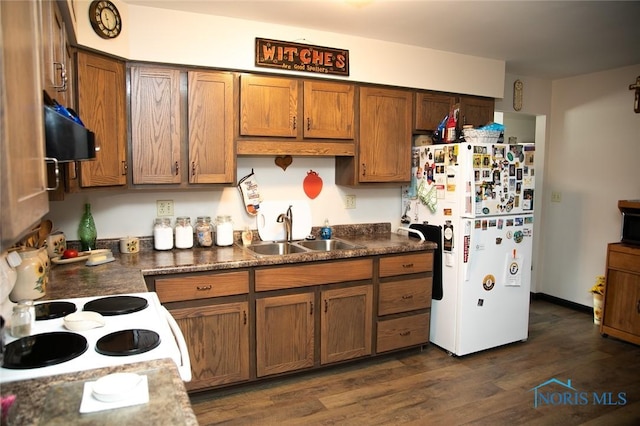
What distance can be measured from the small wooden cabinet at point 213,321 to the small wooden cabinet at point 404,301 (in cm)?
101

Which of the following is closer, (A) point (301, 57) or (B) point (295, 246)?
(A) point (301, 57)

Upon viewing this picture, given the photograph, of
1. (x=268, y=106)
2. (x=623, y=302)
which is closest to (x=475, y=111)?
(x=268, y=106)

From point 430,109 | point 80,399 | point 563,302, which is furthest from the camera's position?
point 563,302

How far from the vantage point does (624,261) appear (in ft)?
11.7

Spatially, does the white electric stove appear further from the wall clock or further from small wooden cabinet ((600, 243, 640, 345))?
small wooden cabinet ((600, 243, 640, 345))

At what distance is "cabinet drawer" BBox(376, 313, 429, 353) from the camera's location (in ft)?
10.4

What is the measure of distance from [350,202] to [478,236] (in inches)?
40.9

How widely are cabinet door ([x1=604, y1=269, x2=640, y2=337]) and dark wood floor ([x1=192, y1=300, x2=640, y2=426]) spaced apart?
0.18 metres

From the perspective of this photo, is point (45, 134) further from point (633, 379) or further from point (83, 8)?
point (633, 379)

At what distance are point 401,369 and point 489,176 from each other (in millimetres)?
1536

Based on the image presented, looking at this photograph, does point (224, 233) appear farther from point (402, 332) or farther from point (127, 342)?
point (127, 342)

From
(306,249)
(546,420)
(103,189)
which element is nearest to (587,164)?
(546,420)

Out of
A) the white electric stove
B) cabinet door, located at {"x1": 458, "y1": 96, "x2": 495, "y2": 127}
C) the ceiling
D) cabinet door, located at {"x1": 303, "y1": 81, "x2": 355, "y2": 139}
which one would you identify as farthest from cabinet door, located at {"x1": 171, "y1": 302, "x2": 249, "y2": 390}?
cabinet door, located at {"x1": 458, "y1": 96, "x2": 495, "y2": 127}

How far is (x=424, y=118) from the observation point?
3.53m
